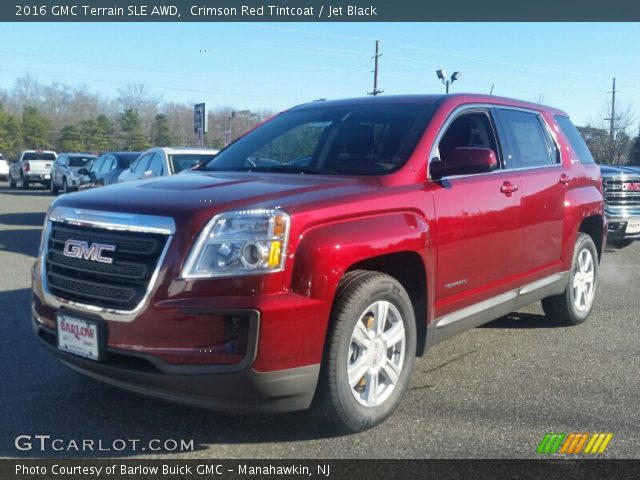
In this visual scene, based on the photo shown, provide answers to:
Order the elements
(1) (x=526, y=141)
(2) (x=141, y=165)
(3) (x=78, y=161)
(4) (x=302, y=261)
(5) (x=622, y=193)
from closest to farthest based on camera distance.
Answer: (4) (x=302, y=261) → (1) (x=526, y=141) → (5) (x=622, y=193) → (2) (x=141, y=165) → (3) (x=78, y=161)

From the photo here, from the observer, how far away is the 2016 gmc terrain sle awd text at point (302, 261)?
318 centimetres

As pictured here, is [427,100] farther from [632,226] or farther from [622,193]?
[622,193]

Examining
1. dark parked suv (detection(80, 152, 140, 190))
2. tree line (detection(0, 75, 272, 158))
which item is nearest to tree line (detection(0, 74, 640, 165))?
tree line (detection(0, 75, 272, 158))

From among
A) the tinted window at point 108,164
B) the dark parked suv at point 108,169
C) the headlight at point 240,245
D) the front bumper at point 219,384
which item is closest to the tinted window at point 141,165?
the dark parked suv at point 108,169

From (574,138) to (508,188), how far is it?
193 centimetres

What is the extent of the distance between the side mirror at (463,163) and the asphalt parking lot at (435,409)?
1433 millimetres

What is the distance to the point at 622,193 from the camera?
430 inches

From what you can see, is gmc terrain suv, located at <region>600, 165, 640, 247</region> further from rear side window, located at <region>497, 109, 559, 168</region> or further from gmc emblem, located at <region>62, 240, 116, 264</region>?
gmc emblem, located at <region>62, 240, 116, 264</region>

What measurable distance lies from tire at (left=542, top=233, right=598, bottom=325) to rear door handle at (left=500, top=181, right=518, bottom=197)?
1.43 meters

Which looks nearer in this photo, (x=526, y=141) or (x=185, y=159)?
(x=526, y=141)

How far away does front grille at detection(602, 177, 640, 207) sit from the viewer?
1088 cm

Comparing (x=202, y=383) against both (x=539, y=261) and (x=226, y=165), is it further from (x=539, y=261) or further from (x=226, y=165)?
(x=539, y=261)

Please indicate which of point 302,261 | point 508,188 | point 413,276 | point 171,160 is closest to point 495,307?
point 508,188

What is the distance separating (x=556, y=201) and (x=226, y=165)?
2.73 m
